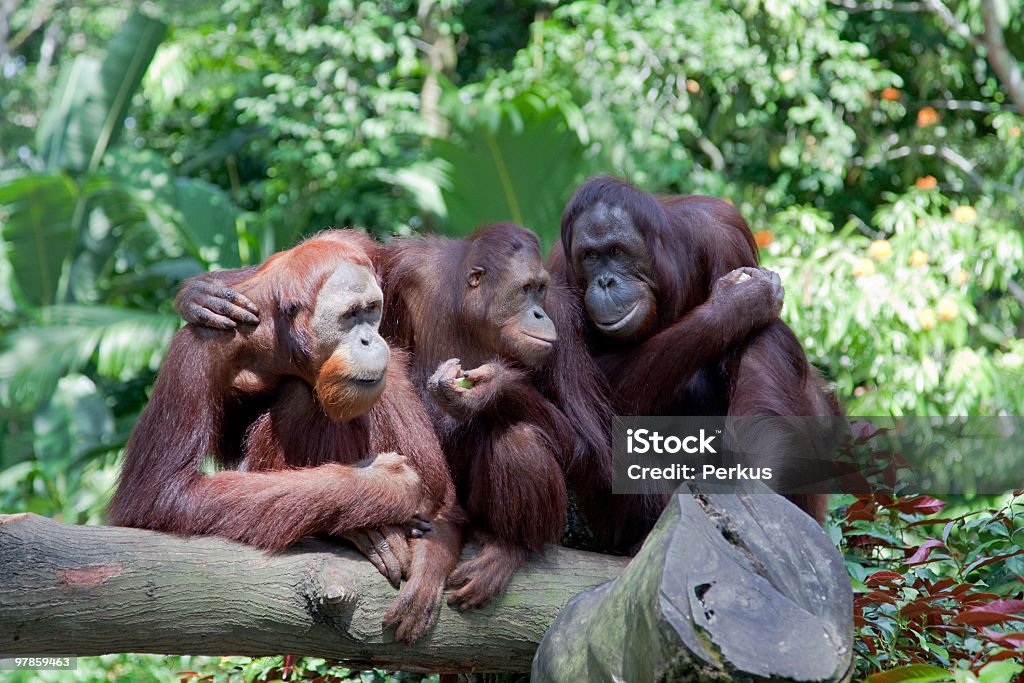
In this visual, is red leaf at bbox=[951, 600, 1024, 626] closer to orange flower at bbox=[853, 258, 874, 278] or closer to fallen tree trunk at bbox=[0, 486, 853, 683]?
fallen tree trunk at bbox=[0, 486, 853, 683]

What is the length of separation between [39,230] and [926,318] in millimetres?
7310

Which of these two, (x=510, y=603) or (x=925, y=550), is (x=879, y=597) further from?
(x=510, y=603)

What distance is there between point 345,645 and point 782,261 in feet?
16.5

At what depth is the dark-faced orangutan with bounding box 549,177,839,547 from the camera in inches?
138

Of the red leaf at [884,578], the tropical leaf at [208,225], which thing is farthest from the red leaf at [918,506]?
the tropical leaf at [208,225]

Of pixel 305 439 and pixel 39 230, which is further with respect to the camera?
pixel 39 230

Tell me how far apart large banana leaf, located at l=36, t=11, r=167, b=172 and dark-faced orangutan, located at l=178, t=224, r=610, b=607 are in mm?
7184

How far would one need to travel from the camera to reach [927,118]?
29.9ft

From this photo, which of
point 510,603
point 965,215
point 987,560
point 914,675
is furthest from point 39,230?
point 914,675

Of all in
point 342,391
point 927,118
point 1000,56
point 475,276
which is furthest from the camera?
point 927,118

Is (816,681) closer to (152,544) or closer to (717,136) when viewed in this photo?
(152,544)

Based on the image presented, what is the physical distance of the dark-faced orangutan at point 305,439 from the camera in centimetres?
293

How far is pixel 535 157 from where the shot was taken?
7.56 m

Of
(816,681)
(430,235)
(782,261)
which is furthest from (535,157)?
(816,681)
